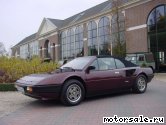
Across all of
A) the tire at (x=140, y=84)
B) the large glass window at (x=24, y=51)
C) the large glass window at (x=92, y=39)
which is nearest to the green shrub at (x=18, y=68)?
the tire at (x=140, y=84)

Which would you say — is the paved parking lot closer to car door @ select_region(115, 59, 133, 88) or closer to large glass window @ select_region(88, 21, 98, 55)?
car door @ select_region(115, 59, 133, 88)

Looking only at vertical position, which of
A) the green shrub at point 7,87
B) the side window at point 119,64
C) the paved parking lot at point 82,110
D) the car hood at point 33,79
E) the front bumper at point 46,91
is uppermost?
the side window at point 119,64

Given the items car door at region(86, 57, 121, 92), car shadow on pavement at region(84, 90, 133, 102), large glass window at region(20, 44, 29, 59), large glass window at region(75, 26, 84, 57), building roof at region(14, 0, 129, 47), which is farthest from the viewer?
large glass window at region(20, 44, 29, 59)

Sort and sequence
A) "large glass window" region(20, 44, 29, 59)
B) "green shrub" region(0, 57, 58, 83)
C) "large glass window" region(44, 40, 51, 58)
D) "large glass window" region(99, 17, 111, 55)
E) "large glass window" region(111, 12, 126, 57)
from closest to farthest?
"green shrub" region(0, 57, 58, 83) < "large glass window" region(111, 12, 126, 57) < "large glass window" region(99, 17, 111, 55) < "large glass window" region(44, 40, 51, 58) < "large glass window" region(20, 44, 29, 59)

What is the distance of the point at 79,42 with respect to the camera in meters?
47.3

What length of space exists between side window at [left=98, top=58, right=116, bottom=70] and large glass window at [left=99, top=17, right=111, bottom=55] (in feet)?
93.0

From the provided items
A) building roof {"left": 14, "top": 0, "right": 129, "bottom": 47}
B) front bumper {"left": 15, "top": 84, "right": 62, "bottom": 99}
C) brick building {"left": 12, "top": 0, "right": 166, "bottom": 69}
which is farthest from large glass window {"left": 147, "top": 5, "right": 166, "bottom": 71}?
front bumper {"left": 15, "top": 84, "right": 62, "bottom": 99}

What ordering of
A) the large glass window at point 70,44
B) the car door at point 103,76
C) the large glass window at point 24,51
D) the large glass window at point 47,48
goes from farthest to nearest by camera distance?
the large glass window at point 24,51 < the large glass window at point 47,48 < the large glass window at point 70,44 < the car door at point 103,76

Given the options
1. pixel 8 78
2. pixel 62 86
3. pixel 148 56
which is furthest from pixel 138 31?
pixel 62 86

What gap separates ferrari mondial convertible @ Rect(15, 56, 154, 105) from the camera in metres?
8.00

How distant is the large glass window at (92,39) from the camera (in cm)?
4218

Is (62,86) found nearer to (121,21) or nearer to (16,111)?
(16,111)

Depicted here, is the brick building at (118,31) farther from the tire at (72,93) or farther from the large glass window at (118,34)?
the tire at (72,93)

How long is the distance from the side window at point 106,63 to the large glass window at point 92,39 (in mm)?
32097
